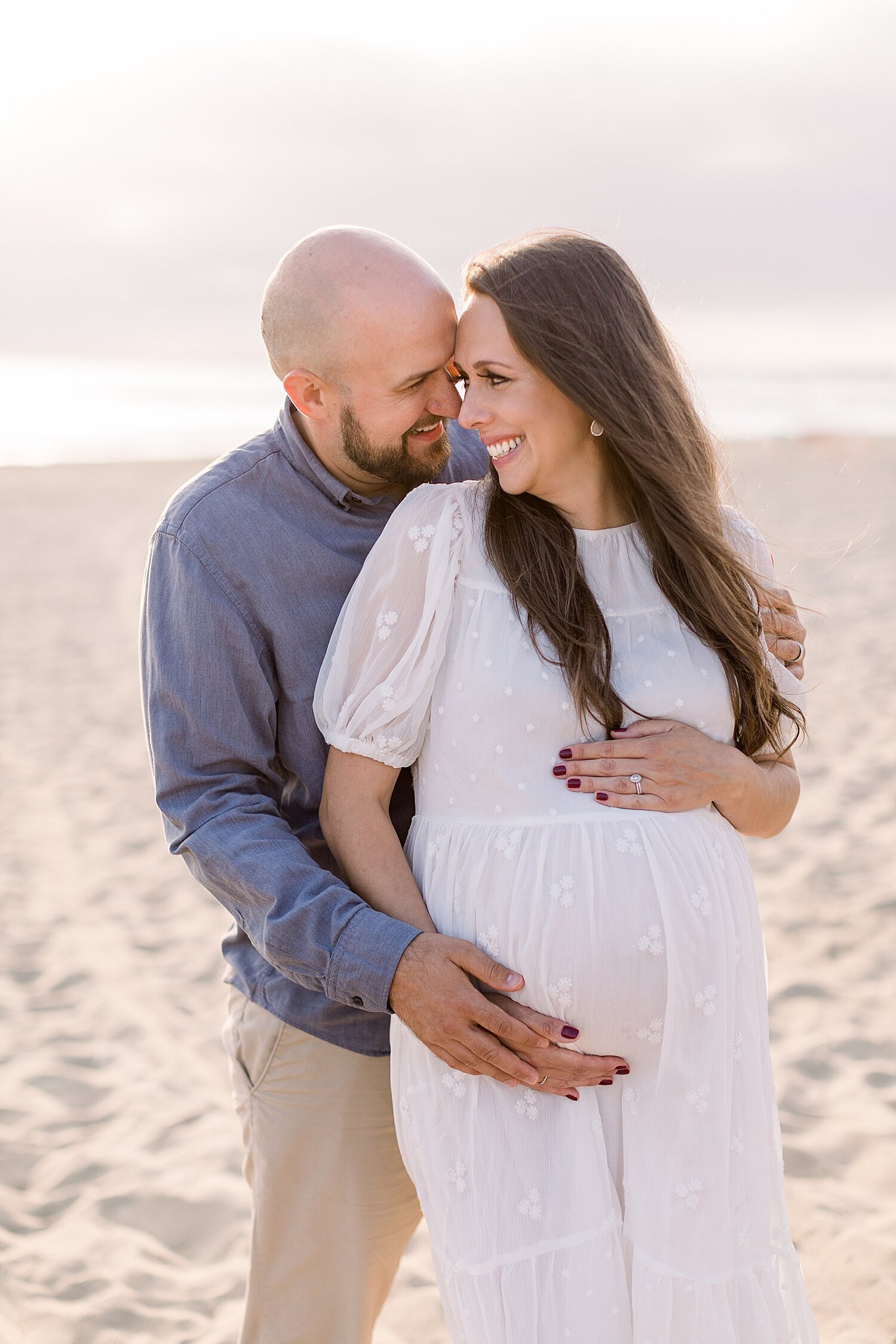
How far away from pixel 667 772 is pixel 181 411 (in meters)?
45.2

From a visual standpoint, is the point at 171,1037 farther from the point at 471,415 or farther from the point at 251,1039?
the point at 471,415

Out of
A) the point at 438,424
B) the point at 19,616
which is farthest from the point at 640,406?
the point at 19,616

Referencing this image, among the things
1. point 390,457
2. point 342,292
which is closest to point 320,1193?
point 390,457

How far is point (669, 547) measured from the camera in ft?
7.16

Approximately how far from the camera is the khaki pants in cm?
230

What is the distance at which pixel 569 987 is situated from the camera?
1921 millimetres

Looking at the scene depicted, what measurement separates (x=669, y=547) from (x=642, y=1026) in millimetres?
859

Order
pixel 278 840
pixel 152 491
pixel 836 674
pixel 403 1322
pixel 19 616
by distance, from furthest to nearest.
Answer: pixel 152 491, pixel 19 616, pixel 836 674, pixel 403 1322, pixel 278 840

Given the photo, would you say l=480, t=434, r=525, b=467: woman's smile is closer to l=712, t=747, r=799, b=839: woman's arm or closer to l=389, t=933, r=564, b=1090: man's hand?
l=712, t=747, r=799, b=839: woman's arm

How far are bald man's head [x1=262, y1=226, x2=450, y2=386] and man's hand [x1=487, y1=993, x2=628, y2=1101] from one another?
1.22 meters

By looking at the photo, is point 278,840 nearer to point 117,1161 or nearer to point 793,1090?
point 117,1161

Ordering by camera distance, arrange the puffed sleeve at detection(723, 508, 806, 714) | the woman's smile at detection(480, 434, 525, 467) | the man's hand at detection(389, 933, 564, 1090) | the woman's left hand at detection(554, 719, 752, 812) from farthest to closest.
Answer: the puffed sleeve at detection(723, 508, 806, 714)
the woman's smile at detection(480, 434, 525, 467)
the woman's left hand at detection(554, 719, 752, 812)
the man's hand at detection(389, 933, 564, 1090)

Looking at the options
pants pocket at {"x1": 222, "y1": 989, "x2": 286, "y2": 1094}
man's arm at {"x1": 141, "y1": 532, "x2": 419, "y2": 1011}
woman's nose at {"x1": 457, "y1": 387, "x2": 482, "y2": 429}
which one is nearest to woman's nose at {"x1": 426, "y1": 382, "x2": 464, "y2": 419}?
woman's nose at {"x1": 457, "y1": 387, "x2": 482, "y2": 429}

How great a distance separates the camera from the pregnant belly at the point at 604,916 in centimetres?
192
